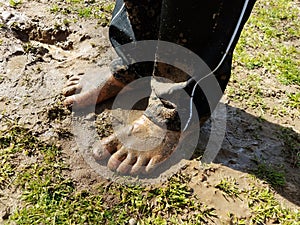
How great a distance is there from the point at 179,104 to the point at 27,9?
1.59 metres

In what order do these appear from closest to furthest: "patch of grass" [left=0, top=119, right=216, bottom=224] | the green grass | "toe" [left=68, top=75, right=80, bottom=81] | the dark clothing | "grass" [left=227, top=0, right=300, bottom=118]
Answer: the dark clothing
"patch of grass" [left=0, top=119, right=216, bottom=224]
the green grass
"toe" [left=68, top=75, right=80, bottom=81]
"grass" [left=227, top=0, right=300, bottom=118]

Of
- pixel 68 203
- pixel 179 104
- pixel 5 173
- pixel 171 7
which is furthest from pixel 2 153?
pixel 171 7

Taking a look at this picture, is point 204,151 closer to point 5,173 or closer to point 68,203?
point 68,203

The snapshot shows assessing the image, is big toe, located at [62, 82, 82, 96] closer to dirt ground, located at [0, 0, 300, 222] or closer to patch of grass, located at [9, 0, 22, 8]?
dirt ground, located at [0, 0, 300, 222]

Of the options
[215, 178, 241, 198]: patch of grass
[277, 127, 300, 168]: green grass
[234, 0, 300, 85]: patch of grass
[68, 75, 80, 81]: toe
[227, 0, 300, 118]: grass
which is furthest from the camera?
[234, 0, 300, 85]: patch of grass

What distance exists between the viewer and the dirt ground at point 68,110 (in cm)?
201

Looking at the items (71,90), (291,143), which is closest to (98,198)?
(71,90)

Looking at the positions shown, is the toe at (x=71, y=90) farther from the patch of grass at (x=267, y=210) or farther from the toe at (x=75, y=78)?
the patch of grass at (x=267, y=210)

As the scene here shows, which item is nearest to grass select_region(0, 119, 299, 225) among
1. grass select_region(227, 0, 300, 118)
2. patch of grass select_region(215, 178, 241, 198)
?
patch of grass select_region(215, 178, 241, 198)

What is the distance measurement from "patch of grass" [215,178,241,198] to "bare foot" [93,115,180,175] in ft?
0.98

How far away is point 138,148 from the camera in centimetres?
204

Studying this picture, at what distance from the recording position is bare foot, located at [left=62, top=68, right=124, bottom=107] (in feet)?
7.34

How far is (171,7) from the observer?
5.37 feet

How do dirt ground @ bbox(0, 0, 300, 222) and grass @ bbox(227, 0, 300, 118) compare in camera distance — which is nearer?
dirt ground @ bbox(0, 0, 300, 222)
